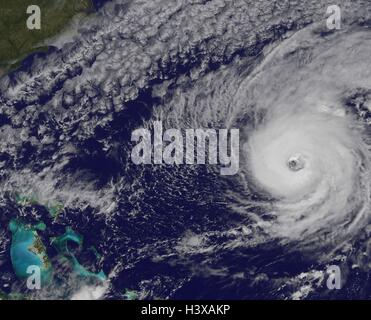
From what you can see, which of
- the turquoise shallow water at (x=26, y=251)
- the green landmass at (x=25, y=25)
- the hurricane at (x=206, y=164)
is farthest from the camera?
the green landmass at (x=25, y=25)

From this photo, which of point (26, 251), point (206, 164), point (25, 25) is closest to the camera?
point (206, 164)

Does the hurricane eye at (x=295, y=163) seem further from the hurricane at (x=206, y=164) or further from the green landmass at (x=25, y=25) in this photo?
the green landmass at (x=25, y=25)

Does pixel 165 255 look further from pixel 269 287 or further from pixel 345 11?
pixel 345 11

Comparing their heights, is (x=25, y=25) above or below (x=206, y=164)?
above

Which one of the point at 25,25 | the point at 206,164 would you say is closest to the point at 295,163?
the point at 206,164

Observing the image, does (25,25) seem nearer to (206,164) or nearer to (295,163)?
(206,164)

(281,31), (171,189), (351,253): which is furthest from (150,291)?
(281,31)

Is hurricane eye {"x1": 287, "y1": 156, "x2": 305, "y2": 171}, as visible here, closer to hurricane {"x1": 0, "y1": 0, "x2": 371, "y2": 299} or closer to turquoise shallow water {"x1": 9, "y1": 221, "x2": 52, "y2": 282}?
hurricane {"x1": 0, "y1": 0, "x2": 371, "y2": 299}

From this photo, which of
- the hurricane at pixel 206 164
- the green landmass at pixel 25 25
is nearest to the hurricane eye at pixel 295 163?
the hurricane at pixel 206 164

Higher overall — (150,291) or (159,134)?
(159,134)
